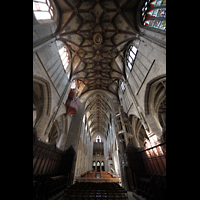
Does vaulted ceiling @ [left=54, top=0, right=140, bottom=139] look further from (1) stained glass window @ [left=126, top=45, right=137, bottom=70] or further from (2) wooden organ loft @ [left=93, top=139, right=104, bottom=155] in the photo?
(2) wooden organ loft @ [left=93, top=139, right=104, bottom=155]

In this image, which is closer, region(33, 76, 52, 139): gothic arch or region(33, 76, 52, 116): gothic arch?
region(33, 76, 52, 139): gothic arch

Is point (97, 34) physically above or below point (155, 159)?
above

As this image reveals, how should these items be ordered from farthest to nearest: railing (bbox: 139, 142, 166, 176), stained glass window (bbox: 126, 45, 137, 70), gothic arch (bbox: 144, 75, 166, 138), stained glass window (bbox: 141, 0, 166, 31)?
stained glass window (bbox: 126, 45, 137, 70)
gothic arch (bbox: 144, 75, 166, 138)
stained glass window (bbox: 141, 0, 166, 31)
railing (bbox: 139, 142, 166, 176)

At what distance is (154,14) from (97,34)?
6010mm

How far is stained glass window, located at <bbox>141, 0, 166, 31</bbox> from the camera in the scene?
750cm

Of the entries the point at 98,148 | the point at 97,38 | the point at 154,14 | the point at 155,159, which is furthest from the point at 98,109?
the point at 154,14

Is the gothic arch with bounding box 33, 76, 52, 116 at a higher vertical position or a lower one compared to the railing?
higher

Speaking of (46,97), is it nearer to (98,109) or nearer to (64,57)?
(64,57)

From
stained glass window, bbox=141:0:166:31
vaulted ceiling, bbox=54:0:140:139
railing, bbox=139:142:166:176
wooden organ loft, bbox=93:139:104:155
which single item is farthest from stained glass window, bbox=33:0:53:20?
wooden organ loft, bbox=93:139:104:155

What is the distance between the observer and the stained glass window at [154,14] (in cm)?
750

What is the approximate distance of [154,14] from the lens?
8391 millimetres

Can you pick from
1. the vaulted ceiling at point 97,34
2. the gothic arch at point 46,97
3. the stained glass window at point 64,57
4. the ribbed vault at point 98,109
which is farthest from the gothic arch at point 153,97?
the ribbed vault at point 98,109

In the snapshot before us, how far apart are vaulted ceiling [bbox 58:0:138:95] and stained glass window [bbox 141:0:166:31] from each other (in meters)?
1.21

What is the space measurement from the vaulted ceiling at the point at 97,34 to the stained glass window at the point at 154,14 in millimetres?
1206
